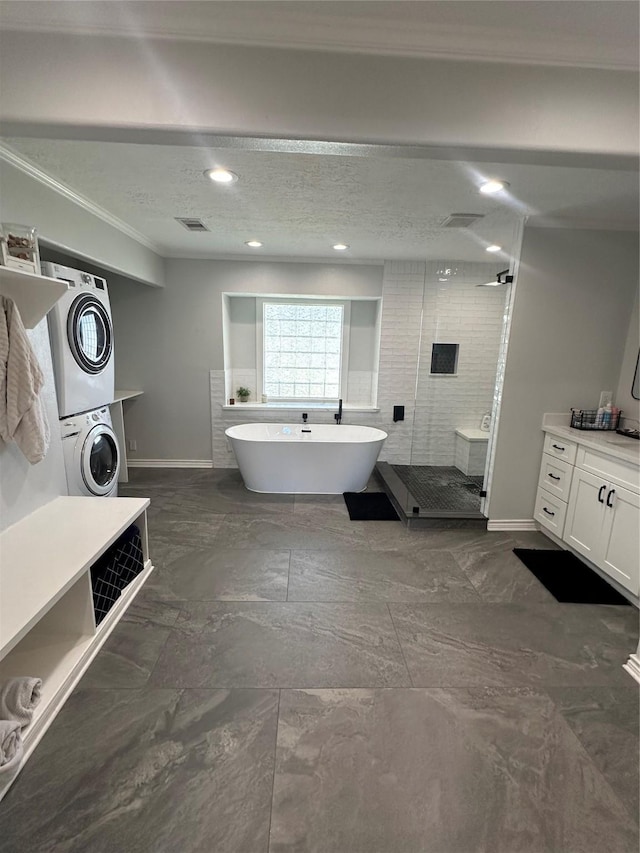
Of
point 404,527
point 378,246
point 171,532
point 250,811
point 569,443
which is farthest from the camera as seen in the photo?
point 378,246

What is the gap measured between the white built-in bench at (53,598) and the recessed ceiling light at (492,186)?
2.81 m

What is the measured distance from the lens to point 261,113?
1288 mm

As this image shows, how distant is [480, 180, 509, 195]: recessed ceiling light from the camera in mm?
2160

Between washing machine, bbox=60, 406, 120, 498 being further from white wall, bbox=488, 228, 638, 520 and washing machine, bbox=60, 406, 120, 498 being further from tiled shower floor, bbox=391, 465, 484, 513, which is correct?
white wall, bbox=488, 228, 638, 520

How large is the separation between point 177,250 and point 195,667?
157 inches

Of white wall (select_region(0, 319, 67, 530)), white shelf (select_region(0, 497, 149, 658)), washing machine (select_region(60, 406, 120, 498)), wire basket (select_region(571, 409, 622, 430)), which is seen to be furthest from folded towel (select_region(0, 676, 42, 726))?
wire basket (select_region(571, 409, 622, 430))

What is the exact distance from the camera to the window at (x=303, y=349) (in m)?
4.81

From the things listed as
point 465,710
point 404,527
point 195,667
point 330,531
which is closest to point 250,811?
point 195,667

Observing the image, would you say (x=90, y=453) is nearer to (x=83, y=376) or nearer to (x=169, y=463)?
(x=83, y=376)

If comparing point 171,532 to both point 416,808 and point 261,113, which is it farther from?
point 261,113

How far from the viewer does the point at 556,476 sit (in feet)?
9.70

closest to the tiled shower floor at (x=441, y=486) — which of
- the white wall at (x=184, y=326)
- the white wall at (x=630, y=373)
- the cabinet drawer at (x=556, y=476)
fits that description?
the cabinet drawer at (x=556, y=476)

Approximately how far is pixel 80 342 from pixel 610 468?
3.81m

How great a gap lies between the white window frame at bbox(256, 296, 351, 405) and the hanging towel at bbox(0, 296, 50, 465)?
3.13 meters
